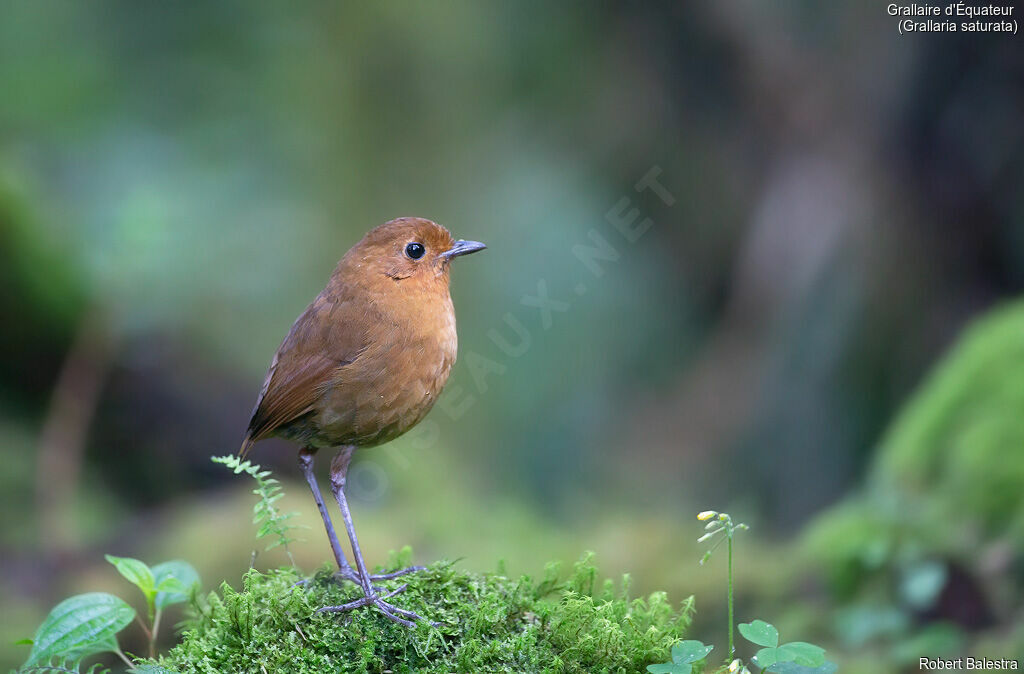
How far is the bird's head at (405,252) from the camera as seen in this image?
135 inches

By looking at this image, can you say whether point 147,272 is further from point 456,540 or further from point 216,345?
point 456,540

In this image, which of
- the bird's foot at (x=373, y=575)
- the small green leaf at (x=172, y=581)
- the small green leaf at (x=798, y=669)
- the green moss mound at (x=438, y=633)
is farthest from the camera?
the bird's foot at (x=373, y=575)

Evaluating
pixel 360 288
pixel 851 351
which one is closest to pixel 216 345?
pixel 360 288

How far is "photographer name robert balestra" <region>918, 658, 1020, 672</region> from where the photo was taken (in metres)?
4.09

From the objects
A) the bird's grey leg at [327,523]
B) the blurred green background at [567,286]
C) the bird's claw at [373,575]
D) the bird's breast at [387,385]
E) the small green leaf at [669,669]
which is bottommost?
the small green leaf at [669,669]

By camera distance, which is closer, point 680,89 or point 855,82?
point 855,82

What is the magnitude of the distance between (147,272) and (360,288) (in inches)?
136

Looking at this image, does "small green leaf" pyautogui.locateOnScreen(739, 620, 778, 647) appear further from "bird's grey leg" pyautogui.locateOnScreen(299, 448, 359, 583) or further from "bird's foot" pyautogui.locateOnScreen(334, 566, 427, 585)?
"bird's grey leg" pyautogui.locateOnScreen(299, 448, 359, 583)

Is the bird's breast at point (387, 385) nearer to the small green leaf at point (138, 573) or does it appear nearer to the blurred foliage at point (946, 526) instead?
the small green leaf at point (138, 573)

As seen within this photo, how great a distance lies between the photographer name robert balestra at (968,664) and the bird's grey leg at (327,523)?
2.89 m

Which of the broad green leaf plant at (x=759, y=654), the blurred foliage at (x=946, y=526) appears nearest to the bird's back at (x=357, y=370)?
the broad green leaf plant at (x=759, y=654)

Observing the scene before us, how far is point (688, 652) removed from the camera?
8.39ft

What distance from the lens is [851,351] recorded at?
6832 mm

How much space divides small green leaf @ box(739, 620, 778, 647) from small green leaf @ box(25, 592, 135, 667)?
1784mm
